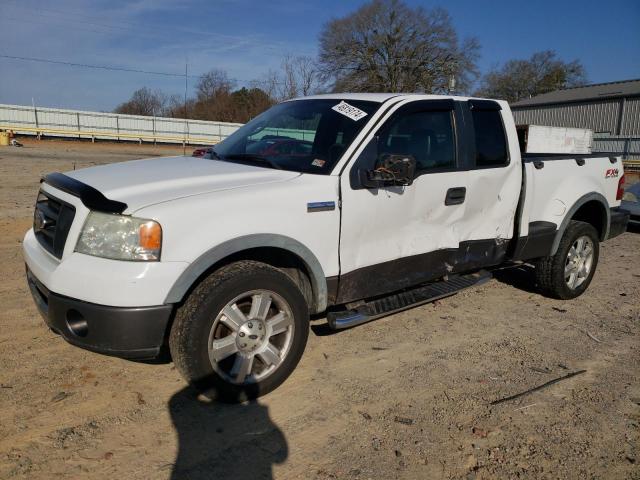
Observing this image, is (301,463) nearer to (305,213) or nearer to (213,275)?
(213,275)

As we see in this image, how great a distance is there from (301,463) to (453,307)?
2950mm

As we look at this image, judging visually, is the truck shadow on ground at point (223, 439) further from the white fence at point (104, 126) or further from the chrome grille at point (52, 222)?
the white fence at point (104, 126)

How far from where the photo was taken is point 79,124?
37.5 m

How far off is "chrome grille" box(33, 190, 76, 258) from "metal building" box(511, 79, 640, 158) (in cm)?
3483

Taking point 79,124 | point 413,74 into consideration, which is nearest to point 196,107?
point 79,124

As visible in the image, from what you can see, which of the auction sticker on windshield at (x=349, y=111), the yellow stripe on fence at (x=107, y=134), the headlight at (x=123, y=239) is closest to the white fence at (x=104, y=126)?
the yellow stripe on fence at (x=107, y=134)

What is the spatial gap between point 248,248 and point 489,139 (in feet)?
8.60

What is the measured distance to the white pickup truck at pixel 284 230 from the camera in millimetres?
2818

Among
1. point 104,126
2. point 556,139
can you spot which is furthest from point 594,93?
point 104,126

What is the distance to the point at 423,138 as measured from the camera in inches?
163

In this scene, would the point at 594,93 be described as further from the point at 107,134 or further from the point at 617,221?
the point at 617,221

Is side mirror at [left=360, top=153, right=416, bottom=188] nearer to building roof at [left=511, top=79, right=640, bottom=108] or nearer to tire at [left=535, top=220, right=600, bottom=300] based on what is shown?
tire at [left=535, top=220, right=600, bottom=300]

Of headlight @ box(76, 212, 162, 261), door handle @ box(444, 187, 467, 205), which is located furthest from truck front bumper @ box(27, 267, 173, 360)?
door handle @ box(444, 187, 467, 205)

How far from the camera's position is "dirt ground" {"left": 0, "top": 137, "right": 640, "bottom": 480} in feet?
8.86
